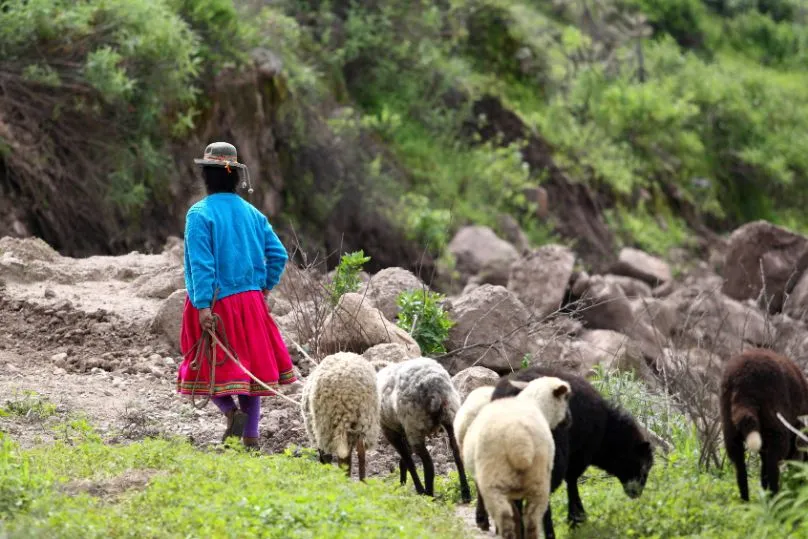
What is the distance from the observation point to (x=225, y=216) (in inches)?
343

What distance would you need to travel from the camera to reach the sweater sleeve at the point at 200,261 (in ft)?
28.0

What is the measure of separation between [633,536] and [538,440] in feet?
3.60

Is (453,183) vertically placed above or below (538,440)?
below

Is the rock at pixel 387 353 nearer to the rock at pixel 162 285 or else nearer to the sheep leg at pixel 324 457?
the sheep leg at pixel 324 457

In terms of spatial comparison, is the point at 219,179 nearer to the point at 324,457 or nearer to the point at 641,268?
the point at 324,457

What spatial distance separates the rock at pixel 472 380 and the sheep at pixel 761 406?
Result: 118 inches

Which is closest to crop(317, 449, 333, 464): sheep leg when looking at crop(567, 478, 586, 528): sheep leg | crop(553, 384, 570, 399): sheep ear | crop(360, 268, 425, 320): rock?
crop(567, 478, 586, 528): sheep leg


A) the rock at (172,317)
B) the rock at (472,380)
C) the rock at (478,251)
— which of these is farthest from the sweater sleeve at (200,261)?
the rock at (478,251)

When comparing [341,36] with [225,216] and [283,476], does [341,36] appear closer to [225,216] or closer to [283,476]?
[225,216]

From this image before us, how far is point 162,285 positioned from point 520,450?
741 centimetres

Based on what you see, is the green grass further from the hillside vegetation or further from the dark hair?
the hillside vegetation

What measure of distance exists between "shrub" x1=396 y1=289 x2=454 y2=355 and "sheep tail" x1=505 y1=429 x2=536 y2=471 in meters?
5.36

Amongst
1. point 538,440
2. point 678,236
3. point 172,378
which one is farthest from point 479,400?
point 678,236

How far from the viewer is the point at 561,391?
6914mm
